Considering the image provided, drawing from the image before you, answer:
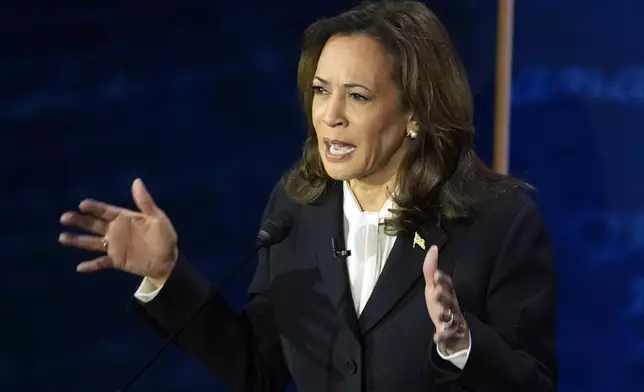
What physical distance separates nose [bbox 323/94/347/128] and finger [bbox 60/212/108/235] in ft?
1.22

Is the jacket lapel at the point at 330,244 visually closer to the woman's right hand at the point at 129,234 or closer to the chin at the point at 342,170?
the chin at the point at 342,170

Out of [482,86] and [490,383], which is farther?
[482,86]

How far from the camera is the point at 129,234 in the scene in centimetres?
143

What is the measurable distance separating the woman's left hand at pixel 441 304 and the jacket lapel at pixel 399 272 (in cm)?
18

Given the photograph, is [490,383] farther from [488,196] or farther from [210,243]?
[210,243]

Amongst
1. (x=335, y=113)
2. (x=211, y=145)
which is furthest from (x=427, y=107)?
(x=211, y=145)

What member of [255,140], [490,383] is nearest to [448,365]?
[490,383]

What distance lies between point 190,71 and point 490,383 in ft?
4.17

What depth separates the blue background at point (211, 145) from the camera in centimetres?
226

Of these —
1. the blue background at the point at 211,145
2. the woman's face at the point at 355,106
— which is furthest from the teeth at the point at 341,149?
the blue background at the point at 211,145

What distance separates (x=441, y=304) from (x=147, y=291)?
51 cm

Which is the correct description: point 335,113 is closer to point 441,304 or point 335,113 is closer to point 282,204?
point 282,204

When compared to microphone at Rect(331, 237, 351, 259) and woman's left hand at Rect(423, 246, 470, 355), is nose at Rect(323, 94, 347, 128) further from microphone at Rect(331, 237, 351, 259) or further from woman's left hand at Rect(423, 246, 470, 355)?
woman's left hand at Rect(423, 246, 470, 355)

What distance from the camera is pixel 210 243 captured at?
248 cm
